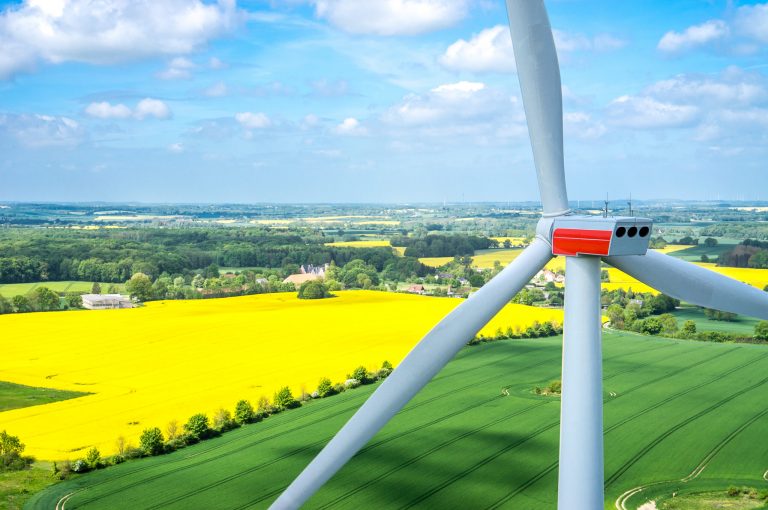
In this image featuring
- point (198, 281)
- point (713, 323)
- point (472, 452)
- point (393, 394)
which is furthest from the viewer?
point (198, 281)

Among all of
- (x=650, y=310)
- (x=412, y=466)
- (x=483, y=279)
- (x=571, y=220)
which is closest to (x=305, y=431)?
(x=412, y=466)

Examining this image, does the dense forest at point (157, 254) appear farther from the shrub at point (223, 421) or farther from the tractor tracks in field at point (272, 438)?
the shrub at point (223, 421)

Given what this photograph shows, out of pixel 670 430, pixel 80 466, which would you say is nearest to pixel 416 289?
pixel 670 430

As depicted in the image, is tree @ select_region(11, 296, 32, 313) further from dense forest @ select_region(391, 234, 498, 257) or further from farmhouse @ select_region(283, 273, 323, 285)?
dense forest @ select_region(391, 234, 498, 257)

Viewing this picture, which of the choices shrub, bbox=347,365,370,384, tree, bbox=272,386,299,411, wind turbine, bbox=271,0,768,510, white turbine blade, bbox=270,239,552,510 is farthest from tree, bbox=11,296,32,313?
white turbine blade, bbox=270,239,552,510

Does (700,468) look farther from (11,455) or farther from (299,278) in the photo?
(299,278)

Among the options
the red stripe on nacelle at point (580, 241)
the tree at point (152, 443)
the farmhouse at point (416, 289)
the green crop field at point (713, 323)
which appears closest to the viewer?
the red stripe on nacelle at point (580, 241)

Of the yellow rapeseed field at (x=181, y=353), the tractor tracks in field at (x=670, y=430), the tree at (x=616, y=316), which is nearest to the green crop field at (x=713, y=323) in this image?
the tree at (x=616, y=316)
